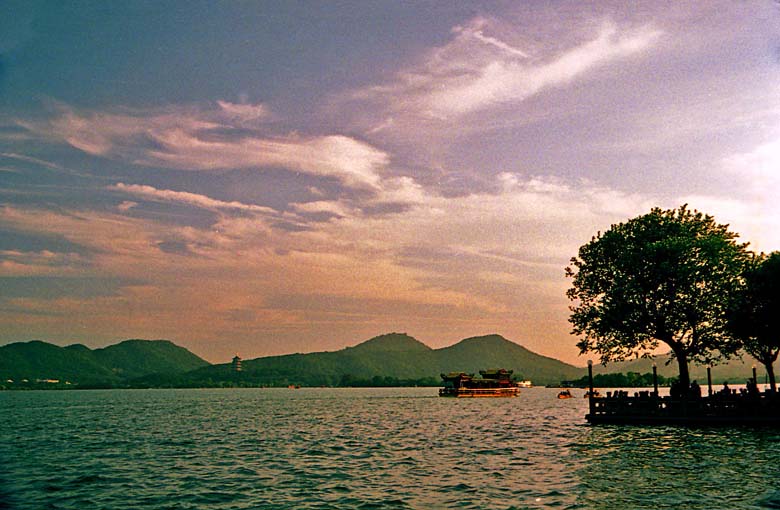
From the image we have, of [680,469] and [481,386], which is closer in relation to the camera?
[680,469]

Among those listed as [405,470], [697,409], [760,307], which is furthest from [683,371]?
[405,470]

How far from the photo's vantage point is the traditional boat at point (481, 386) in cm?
17912

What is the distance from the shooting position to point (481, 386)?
183250 mm

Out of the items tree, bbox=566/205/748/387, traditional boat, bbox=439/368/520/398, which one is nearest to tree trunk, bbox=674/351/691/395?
tree, bbox=566/205/748/387

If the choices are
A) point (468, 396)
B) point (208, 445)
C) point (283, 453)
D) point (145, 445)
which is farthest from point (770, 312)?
point (468, 396)

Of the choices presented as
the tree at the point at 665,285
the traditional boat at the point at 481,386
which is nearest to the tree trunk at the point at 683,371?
the tree at the point at 665,285

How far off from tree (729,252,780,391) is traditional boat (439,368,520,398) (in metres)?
118

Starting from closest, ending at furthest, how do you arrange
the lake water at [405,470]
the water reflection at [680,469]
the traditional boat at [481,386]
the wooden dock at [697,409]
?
the water reflection at [680,469] → the lake water at [405,470] → the wooden dock at [697,409] → the traditional boat at [481,386]

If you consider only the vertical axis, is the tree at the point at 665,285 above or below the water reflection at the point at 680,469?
above

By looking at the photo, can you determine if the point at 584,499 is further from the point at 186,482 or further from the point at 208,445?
the point at 208,445

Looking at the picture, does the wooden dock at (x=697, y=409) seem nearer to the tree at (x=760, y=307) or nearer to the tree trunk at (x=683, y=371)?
the tree trunk at (x=683, y=371)

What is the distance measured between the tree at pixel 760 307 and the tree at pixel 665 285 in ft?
6.42

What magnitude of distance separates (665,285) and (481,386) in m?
125

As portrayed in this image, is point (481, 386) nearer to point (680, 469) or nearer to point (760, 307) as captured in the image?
point (760, 307)
